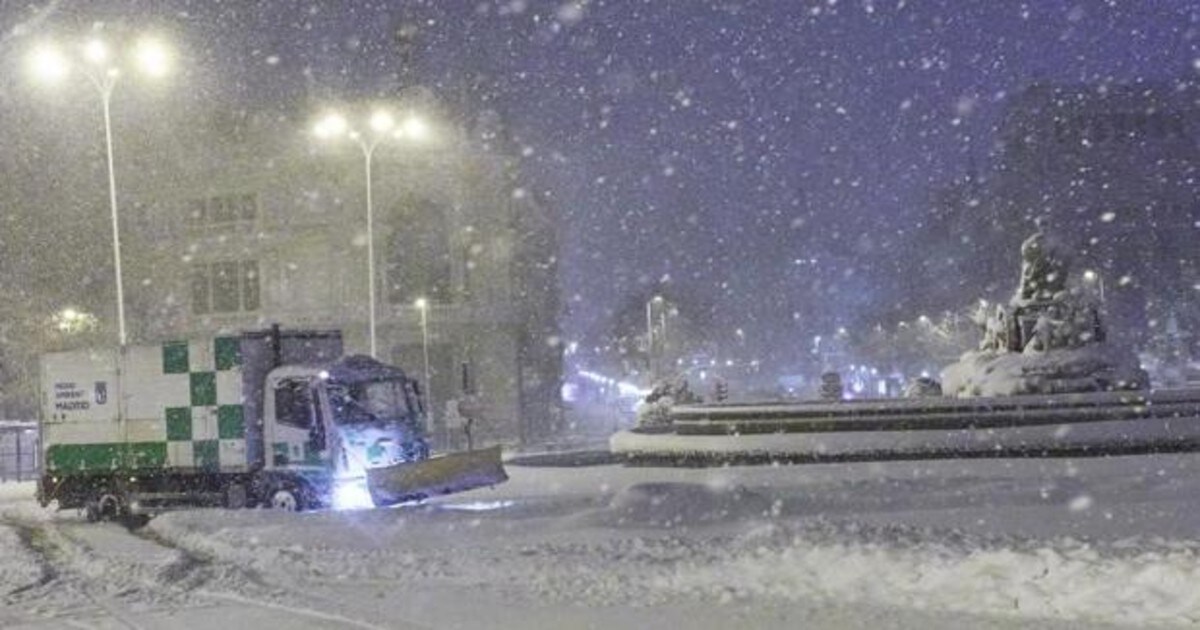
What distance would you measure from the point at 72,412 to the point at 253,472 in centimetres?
402

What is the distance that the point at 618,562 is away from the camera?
1234 cm

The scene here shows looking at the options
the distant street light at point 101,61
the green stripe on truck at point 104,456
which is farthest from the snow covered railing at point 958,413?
the distant street light at point 101,61

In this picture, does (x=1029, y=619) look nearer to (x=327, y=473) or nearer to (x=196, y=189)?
(x=327, y=473)

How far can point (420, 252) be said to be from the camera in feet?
180

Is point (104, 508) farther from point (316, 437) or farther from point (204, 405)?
point (316, 437)

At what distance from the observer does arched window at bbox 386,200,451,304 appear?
54312mm

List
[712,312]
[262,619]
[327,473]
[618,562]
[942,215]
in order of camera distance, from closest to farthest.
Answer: [262,619] < [618,562] < [327,473] < [942,215] < [712,312]

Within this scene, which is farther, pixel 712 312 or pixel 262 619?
pixel 712 312

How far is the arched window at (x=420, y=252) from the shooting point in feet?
178

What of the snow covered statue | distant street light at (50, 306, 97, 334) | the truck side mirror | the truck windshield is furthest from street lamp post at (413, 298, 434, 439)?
the truck side mirror

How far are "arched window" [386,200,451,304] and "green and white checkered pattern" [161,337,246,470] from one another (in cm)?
3259

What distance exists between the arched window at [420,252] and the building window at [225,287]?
6.11m

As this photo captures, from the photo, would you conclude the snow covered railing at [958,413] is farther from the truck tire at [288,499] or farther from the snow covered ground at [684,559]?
the truck tire at [288,499]

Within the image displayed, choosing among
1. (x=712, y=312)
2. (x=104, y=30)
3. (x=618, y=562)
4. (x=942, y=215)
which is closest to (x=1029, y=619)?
(x=618, y=562)
